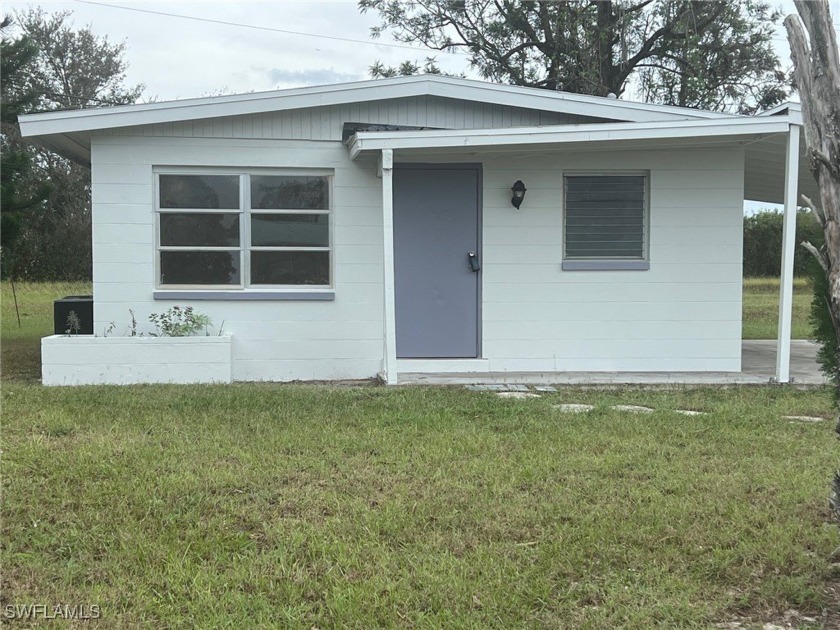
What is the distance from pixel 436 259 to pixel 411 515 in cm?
504

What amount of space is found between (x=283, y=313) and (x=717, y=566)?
585cm

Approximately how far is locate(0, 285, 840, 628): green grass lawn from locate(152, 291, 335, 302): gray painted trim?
7.25ft

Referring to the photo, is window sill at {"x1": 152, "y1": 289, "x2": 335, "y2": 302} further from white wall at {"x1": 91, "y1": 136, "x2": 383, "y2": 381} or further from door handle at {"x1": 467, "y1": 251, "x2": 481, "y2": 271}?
door handle at {"x1": 467, "y1": 251, "x2": 481, "y2": 271}

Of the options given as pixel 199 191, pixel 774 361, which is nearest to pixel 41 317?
pixel 199 191

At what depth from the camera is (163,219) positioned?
28.2 feet

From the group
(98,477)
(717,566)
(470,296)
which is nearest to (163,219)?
(470,296)

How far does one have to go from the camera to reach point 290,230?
8.77 meters

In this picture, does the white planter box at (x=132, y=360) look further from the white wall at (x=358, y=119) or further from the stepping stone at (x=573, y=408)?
the stepping stone at (x=573, y=408)

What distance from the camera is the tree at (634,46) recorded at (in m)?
21.2

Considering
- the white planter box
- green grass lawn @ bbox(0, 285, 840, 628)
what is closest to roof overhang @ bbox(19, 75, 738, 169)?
the white planter box

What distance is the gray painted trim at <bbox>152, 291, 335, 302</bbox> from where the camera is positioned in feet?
28.0

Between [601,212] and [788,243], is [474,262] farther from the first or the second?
[788,243]

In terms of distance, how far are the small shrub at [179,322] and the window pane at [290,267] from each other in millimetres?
687

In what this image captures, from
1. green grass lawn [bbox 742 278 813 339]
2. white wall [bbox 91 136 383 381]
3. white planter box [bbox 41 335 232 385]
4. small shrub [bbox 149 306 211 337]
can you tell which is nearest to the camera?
white planter box [bbox 41 335 232 385]
